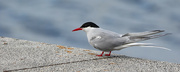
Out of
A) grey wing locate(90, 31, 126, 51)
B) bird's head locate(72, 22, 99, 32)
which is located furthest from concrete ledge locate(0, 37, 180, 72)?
bird's head locate(72, 22, 99, 32)

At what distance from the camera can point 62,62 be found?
464 cm

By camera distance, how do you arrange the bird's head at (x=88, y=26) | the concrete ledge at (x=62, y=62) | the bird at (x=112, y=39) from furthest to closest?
the bird's head at (x=88, y=26)
the bird at (x=112, y=39)
the concrete ledge at (x=62, y=62)

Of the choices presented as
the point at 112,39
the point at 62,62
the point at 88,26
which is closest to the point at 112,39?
the point at 112,39

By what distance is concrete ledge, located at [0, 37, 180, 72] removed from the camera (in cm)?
421

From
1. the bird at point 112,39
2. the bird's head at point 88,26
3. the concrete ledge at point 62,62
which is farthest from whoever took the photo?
the bird's head at point 88,26

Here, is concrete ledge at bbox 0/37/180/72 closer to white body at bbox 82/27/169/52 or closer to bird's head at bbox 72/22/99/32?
white body at bbox 82/27/169/52

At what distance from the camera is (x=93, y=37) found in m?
4.93

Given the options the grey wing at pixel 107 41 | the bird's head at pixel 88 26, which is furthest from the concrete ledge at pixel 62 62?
the bird's head at pixel 88 26

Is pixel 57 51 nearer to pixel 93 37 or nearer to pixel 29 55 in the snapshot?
pixel 29 55

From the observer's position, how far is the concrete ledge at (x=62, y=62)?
4.21 meters

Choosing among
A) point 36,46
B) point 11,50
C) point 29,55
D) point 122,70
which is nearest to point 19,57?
point 29,55

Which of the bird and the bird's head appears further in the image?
the bird's head

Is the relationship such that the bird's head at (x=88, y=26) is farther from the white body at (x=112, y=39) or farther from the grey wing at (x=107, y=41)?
the grey wing at (x=107, y=41)

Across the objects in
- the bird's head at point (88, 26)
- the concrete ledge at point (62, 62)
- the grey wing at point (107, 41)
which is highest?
the bird's head at point (88, 26)
